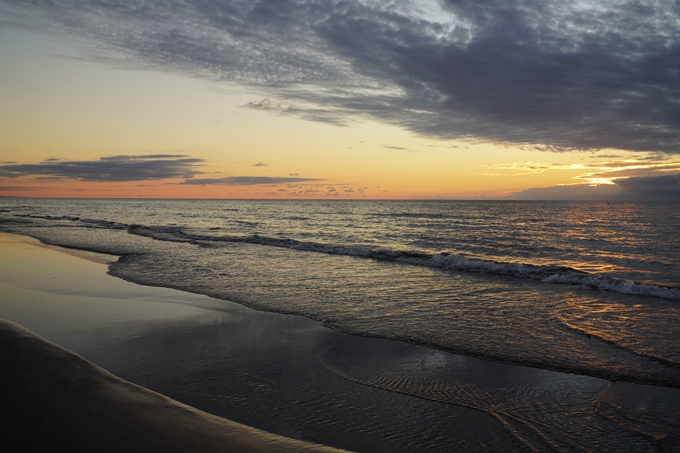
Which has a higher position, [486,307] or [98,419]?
[98,419]

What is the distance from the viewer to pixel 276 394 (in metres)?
5.34

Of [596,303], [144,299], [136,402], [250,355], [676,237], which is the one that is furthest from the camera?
[676,237]

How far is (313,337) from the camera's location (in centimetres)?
789

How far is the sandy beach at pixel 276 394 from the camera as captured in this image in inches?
165

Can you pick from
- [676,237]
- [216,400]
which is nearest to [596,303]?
[216,400]

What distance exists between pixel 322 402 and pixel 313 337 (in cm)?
273

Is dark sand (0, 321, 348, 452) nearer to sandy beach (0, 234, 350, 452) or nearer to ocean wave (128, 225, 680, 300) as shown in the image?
sandy beach (0, 234, 350, 452)

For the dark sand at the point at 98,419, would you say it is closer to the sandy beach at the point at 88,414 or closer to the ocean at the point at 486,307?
the sandy beach at the point at 88,414

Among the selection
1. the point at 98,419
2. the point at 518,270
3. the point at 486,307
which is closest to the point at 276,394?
the point at 98,419

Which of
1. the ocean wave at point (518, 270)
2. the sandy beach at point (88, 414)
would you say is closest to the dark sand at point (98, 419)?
the sandy beach at point (88, 414)

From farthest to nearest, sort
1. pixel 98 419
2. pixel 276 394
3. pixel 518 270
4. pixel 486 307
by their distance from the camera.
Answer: pixel 518 270
pixel 486 307
pixel 276 394
pixel 98 419

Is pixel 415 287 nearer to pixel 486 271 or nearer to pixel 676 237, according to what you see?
pixel 486 271

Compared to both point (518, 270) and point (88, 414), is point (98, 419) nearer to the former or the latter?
point (88, 414)

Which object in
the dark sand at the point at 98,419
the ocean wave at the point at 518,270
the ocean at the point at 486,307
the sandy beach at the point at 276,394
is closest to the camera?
the dark sand at the point at 98,419
